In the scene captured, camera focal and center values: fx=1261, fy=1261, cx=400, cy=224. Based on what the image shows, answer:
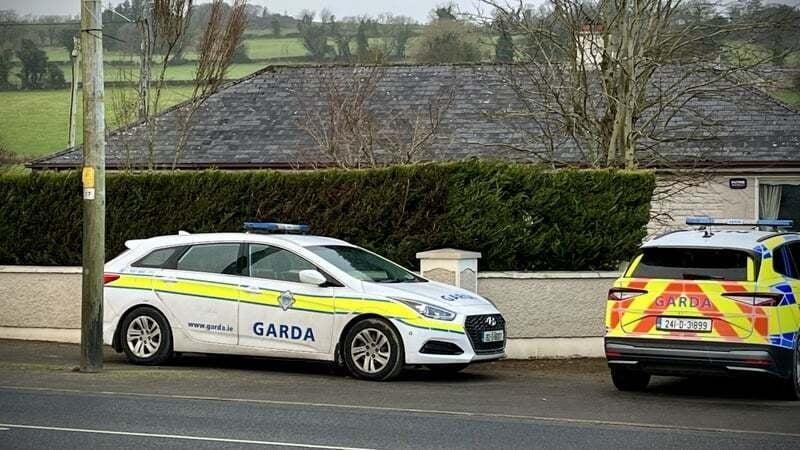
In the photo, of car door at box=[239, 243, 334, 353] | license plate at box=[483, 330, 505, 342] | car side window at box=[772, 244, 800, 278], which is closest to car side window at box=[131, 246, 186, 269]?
car door at box=[239, 243, 334, 353]

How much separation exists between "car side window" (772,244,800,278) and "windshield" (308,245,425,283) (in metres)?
4.36

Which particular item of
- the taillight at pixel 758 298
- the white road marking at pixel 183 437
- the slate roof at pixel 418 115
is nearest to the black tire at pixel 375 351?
the taillight at pixel 758 298

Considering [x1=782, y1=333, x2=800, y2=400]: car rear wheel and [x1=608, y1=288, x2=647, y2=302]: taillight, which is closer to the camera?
[x1=782, y1=333, x2=800, y2=400]: car rear wheel

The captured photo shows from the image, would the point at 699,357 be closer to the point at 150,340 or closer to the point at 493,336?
the point at 493,336

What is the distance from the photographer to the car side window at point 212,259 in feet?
49.6

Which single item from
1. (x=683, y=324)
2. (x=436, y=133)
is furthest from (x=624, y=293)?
(x=436, y=133)

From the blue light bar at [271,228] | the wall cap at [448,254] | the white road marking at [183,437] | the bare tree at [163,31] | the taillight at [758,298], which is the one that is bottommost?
the white road marking at [183,437]

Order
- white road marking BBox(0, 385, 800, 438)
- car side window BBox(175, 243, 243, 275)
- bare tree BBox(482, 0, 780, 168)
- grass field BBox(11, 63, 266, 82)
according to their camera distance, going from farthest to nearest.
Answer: grass field BBox(11, 63, 266, 82) → bare tree BBox(482, 0, 780, 168) → car side window BBox(175, 243, 243, 275) → white road marking BBox(0, 385, 800, 438)

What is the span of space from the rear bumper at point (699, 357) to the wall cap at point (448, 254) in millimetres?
4060

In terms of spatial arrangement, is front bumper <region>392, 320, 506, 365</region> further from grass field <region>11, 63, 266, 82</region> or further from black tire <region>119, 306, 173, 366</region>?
grass field <region>11, 63, 266, 82</region>

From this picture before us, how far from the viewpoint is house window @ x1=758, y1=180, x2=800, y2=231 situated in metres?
24.9

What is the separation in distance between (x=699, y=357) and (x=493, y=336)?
2.73 m

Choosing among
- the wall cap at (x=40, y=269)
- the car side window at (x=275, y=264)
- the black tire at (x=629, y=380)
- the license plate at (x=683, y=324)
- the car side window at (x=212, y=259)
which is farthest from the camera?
the wall cap at (x=40, y=269)

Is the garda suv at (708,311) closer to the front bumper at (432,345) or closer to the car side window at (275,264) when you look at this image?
the front bumper at (432,345)
